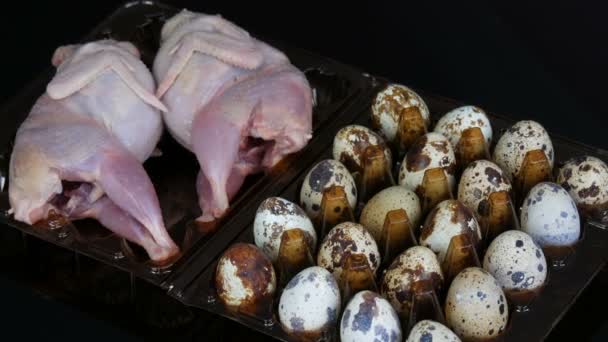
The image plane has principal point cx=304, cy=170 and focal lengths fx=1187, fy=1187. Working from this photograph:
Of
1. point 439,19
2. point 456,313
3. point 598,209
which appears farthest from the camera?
point 439,19

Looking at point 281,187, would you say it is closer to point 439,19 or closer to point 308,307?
point 308,307

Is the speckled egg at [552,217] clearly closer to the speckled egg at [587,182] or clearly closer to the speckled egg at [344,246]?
the speckled egg at [587,182]

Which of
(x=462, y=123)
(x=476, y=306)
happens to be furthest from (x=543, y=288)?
(x=462, y=123)

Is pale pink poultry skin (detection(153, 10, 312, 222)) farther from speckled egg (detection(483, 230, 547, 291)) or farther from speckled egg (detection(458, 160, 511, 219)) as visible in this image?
speckled egg (detection(483, 230, 547, 291))

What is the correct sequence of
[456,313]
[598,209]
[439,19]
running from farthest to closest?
[439,19], [598,209], [456,313]

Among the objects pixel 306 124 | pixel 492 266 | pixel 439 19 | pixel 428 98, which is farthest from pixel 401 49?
pixel 492 266

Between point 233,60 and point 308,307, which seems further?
point 233,60
